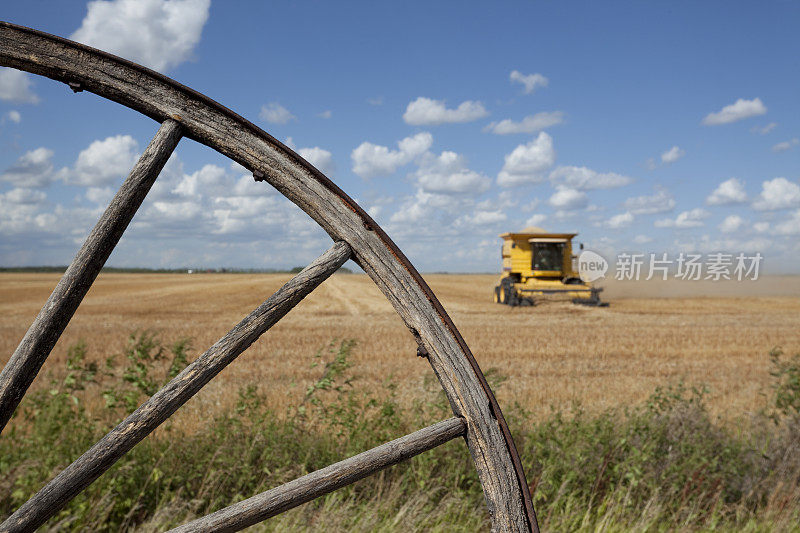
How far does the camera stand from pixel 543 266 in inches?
812

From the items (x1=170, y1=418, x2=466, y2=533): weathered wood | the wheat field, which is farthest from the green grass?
(x1=170, y1=418, x2=466, y2=533): weathered wood

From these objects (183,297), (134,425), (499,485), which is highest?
(134,425)

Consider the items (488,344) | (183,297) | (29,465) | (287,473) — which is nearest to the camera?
(29,465)

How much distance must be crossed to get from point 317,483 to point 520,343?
39.2ft

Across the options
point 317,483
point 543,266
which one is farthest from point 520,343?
point 317,483

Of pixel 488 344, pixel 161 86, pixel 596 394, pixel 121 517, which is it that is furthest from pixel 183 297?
pixel 161 86

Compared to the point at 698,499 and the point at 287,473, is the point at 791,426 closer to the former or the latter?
the point at 698,499

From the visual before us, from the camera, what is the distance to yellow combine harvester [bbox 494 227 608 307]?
2026 centimetres

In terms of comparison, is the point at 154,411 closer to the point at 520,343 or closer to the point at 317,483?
the point at 317,483

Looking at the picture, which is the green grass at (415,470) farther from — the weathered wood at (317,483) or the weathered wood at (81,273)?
the weathered wood at (81,273)

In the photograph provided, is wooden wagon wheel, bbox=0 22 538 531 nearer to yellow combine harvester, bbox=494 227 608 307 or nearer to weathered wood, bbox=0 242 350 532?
→ weathered wood, bbox=0 242 350 532

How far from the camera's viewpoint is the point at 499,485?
141cm

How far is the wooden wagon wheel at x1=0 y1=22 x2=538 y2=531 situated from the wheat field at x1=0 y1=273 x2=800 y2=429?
3.70 m

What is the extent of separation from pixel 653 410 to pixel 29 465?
4.37 meters
